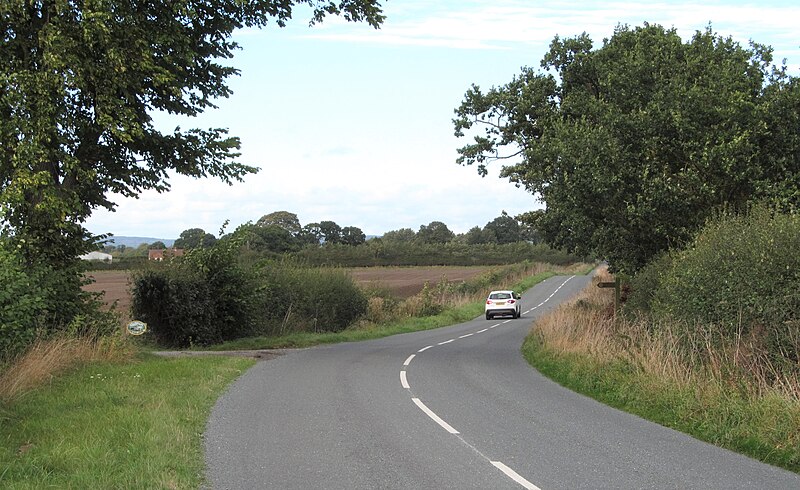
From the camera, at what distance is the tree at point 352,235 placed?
500ft

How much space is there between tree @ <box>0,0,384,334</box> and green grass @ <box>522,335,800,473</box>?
11.1 metres

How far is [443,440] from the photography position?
8961 millimetres

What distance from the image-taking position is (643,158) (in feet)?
63.4

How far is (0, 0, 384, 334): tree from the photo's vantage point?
1605cm

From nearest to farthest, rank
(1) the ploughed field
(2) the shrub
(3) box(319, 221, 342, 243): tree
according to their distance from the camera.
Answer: (2) the shrub, (1) the ploughed field, (3) box(319, 221, 342, 243): tree

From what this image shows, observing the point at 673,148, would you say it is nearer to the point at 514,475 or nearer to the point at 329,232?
the point at 514,475

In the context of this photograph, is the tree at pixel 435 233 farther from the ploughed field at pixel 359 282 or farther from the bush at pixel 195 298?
the bush at pixel 195 298

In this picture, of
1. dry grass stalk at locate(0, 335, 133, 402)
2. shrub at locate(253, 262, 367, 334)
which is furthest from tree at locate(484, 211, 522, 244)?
dry grass stalk at locate(0, 335, 133, 402)

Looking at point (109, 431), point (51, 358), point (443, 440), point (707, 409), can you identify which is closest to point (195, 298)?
point (51, 358)

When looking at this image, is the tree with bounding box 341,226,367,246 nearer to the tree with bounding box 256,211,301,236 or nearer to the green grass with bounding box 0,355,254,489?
the tree with bounding box 256,211,301,236

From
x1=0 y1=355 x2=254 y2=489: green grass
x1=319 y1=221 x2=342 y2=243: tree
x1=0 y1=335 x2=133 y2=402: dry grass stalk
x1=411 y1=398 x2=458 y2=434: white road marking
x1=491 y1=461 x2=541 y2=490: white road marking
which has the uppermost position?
x1=319 y1=221 x2=342 y2=243: tree

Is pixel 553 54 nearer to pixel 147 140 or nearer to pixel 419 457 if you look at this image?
pixel 147 140

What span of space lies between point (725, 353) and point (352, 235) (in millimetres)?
143046

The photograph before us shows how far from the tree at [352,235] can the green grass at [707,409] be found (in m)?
138
